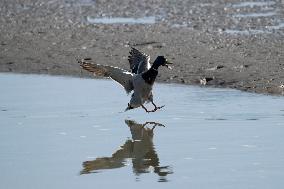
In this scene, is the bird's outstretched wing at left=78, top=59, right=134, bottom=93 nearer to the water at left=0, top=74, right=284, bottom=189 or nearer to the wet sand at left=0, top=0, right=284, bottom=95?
the water at left=0, top=74, right=284, bottom=189

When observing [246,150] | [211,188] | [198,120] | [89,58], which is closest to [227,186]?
[211,188]

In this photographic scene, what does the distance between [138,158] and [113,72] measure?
2.51 metres

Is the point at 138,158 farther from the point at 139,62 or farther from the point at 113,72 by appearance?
the point at 139,62

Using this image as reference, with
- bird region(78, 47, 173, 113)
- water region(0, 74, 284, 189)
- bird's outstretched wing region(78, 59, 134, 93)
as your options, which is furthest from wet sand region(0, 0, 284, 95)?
bird's outstretched wing region(78, 59, 134, 93)

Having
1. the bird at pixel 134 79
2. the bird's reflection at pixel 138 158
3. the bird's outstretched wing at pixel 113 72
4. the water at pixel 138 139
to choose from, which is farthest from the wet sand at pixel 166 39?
the bird's reflection at pixel 138 158

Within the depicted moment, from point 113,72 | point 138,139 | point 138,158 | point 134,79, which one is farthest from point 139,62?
point 138,158

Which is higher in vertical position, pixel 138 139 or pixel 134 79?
pixel 134 79

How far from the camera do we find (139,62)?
486 inches

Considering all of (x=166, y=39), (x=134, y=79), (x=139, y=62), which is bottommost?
(x=134, y=79)

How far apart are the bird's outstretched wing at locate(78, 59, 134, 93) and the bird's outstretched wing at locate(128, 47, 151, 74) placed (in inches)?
25.9

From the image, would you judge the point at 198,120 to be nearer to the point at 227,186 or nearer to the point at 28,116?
the point at 28,116

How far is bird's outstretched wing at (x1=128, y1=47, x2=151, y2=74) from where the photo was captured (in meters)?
12.1

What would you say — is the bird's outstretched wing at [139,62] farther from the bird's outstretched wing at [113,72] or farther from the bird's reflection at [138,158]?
the bird's reflection at [138,158]

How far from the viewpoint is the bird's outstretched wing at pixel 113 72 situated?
11164 mm
